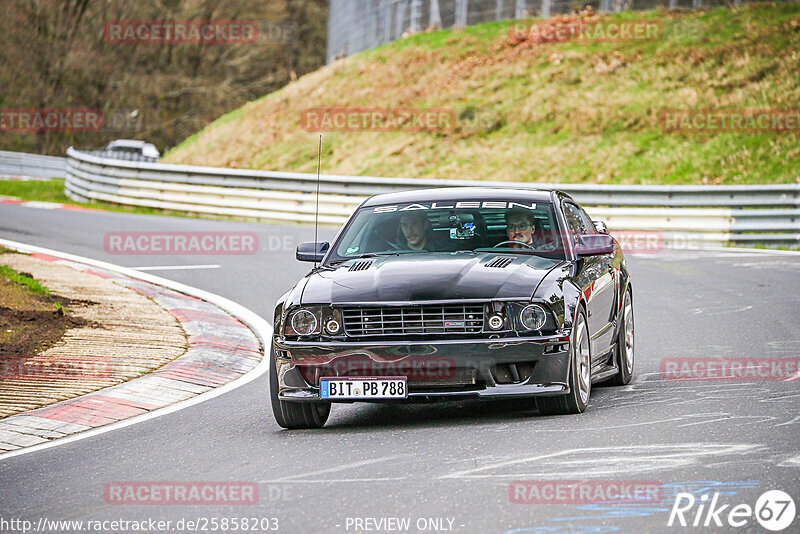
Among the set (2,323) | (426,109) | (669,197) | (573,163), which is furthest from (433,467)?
(426,109)

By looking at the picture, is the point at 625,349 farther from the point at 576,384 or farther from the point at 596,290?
the point at 576,384

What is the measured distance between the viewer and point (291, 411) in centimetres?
779

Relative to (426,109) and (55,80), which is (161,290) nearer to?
(426,109)

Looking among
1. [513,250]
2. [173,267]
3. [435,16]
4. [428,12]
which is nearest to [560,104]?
[435,16]

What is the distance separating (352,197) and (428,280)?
1747cm

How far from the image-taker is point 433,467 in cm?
632

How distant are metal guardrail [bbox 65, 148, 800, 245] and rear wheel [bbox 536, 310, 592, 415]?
9193 millimetres

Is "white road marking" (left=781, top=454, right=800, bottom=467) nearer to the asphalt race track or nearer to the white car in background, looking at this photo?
the asphalt race track

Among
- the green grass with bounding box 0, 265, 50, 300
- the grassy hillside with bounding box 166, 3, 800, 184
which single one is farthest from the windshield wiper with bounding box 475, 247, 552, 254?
the grassy hillside with bounding box 166, 3, 800, 184

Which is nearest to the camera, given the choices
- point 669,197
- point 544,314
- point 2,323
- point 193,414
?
point 544,314

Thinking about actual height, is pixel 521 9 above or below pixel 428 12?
below

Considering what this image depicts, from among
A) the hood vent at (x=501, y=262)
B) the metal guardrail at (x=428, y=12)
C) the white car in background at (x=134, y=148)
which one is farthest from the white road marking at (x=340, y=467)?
the white car in background at (x=134, y=148)

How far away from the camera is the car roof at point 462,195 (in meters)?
8.96

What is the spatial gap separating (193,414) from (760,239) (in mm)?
14429
